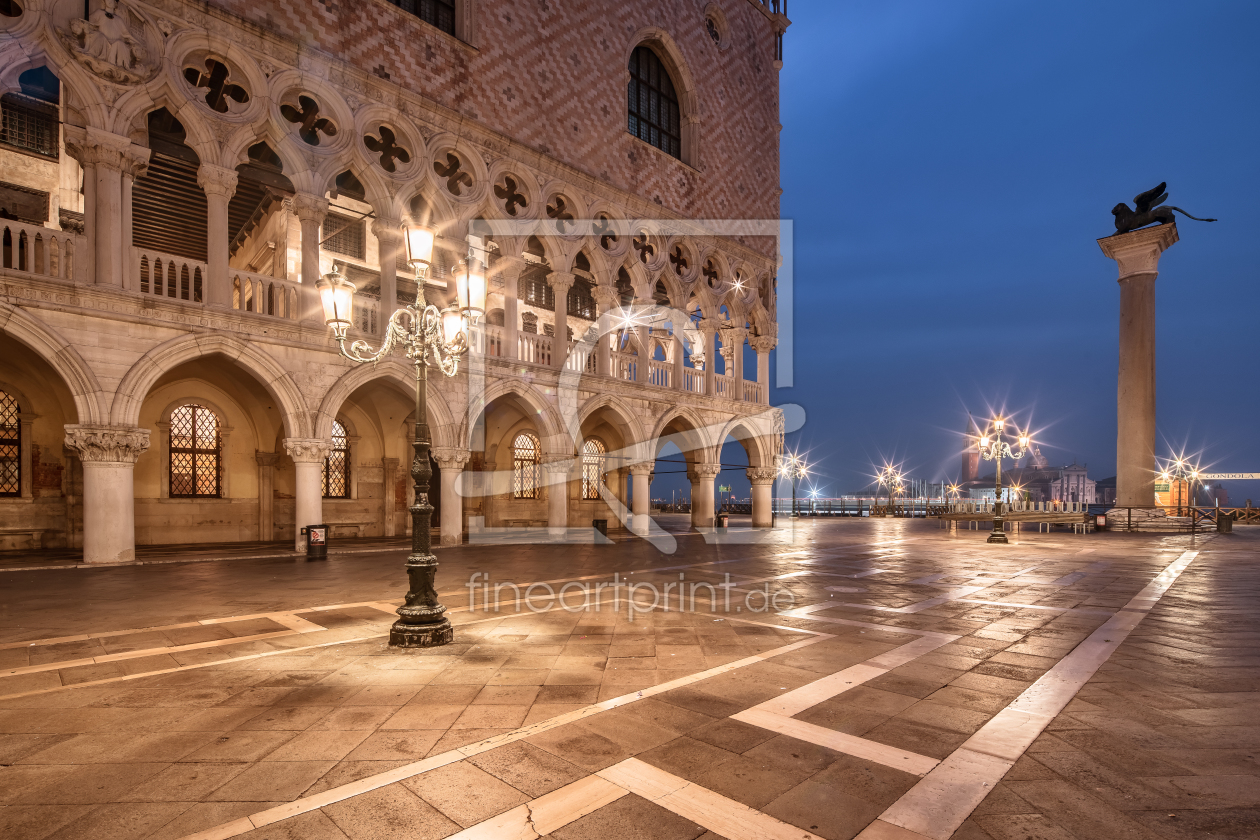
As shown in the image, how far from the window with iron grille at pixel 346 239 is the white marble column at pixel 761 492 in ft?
51.6

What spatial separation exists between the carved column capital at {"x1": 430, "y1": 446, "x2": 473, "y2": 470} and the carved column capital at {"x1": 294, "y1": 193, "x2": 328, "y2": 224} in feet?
19.3

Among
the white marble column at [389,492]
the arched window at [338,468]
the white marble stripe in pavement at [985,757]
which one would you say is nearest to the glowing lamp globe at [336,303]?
the white marble stripe in pavement at [985,757]

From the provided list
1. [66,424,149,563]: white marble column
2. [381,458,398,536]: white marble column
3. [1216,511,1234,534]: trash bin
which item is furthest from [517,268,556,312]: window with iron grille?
[1216,511,1234,534]: trash bin

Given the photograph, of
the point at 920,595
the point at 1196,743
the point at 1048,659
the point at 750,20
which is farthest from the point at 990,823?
the point at 750,20

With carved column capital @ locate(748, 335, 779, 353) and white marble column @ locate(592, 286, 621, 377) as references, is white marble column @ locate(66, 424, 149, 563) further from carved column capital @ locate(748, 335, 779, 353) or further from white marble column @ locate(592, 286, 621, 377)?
carved column capital @ locate(748, 335, 779, 353)

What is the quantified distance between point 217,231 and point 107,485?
5.33 metres

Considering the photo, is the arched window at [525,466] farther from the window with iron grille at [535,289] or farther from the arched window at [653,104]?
the arched window at [653,104]

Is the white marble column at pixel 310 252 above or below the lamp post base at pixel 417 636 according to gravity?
above

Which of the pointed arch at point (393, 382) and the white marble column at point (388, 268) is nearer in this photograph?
the pointed arch at point (393, 382)

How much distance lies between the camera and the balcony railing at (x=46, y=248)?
35.9 ft

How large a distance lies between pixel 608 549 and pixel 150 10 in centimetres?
1465

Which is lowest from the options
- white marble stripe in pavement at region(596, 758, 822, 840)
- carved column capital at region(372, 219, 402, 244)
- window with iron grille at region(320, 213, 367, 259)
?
white marble stripe in pavement at region(596, 758, 822, 840)

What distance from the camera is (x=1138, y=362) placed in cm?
2295

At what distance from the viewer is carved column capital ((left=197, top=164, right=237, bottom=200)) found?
12.8m
